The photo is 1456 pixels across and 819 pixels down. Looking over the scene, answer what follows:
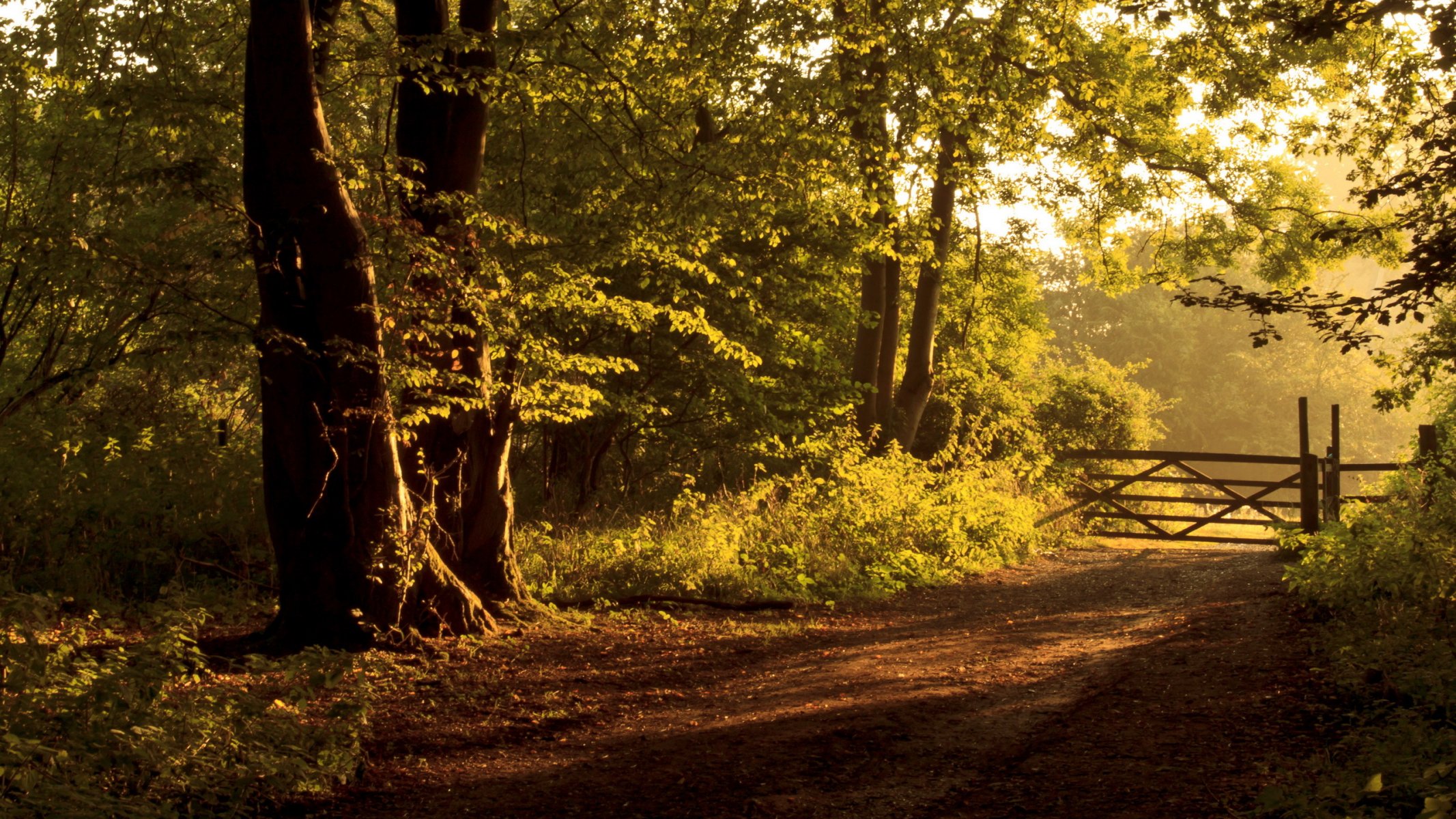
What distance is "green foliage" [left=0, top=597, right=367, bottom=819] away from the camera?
4.18 meters

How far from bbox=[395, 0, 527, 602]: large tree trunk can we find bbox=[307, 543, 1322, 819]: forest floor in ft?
3.22

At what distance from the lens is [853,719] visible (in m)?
6.73

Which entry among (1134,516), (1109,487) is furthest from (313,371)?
(1109,487)

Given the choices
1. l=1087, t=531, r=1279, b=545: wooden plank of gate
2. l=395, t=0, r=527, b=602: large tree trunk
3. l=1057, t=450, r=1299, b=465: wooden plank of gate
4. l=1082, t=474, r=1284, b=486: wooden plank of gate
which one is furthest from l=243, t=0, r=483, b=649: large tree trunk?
l=1082, t=474, r=1284, b=486: wooden plank of gate

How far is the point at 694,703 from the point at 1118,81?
14.5 meters

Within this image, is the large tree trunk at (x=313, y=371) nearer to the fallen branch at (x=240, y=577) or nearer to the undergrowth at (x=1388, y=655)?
the fallen branch at (x=240, y=577)

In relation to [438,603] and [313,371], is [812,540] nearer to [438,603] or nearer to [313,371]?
[438,603]

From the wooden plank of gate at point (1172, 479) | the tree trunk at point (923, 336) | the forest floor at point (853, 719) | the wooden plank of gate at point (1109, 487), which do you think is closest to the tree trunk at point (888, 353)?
the tree trunk at point (923, 336)

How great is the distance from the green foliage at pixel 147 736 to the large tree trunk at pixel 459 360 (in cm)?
339

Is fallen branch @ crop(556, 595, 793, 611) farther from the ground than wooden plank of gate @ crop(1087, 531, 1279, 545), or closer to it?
farther from the ground

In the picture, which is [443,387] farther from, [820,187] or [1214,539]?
[1214,539]

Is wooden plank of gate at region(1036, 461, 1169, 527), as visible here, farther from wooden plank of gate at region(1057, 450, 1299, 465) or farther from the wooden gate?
wooden plank of gate at region(1057, 450, 1299, 465)

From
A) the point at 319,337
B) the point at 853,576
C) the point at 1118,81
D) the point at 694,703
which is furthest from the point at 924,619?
the point at 1118,81

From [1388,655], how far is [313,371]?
7.26m
